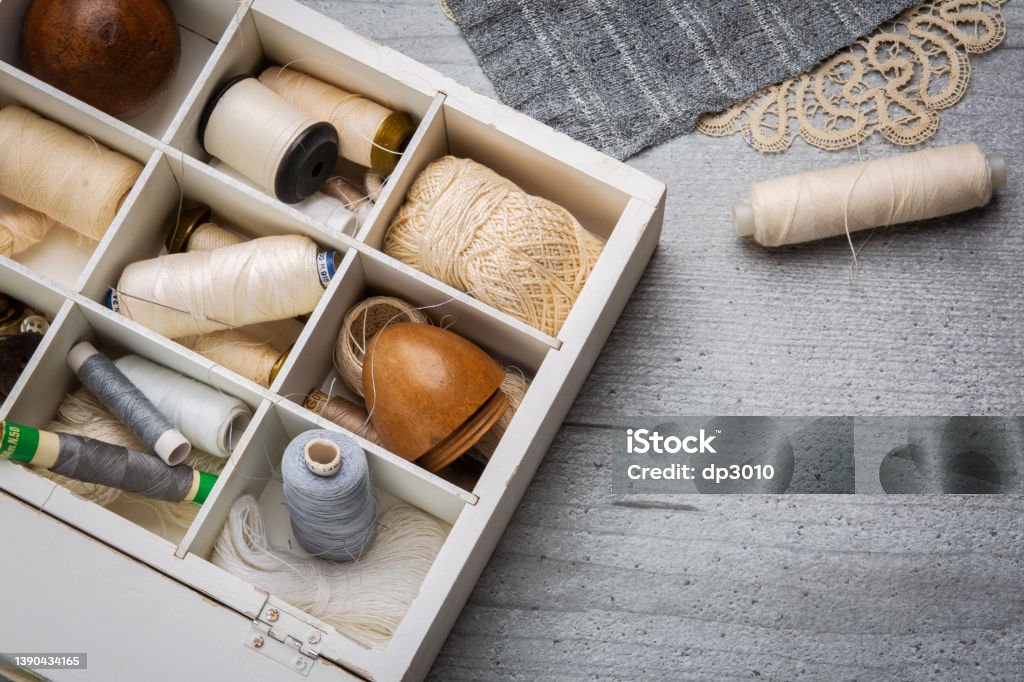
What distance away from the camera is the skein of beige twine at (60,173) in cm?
127

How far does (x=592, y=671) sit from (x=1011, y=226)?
0.85 meters

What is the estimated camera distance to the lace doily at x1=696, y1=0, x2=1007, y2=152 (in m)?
1.47

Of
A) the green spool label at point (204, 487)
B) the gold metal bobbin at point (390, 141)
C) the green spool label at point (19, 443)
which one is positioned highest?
the gold metal bobbin at point (390, 141)

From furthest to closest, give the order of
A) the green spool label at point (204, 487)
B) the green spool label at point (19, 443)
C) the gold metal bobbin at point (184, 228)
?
1. the gold metal bobbin at point (184, 228)
2. the green spool label at point (204, 487)
3. the green spool label at point (19, 443)

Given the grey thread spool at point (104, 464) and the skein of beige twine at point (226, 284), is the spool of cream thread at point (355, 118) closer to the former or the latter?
the skein of beige twine at point (226, 284)

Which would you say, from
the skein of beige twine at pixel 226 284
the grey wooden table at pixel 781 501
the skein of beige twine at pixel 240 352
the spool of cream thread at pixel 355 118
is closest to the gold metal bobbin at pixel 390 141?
the spool of cream thread at pixel 355 118

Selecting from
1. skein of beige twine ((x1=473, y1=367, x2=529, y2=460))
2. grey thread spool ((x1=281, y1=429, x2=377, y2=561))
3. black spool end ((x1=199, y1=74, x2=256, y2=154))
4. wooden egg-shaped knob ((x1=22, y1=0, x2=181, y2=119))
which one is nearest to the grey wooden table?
skein of beige twine ((x1=473, y1=367, x2=529, y2=460))

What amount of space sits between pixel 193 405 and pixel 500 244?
0.41 meters

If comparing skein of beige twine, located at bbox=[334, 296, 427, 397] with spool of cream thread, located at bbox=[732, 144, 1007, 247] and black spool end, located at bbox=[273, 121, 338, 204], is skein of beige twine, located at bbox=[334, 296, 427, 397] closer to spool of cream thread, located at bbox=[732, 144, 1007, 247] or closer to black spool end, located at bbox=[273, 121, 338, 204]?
black spool end, located at bbox=[273, 121, 338, 204]

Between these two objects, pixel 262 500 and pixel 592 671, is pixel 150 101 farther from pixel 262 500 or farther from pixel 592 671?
pixel 592 671

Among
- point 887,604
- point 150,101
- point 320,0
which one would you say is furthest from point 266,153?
point 887,604

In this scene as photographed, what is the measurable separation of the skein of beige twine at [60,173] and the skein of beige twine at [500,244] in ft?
1.20

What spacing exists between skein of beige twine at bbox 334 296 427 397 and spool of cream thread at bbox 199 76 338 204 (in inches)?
6.4

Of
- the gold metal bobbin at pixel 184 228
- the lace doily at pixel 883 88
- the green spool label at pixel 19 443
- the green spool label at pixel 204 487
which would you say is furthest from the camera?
the lace doily at pixel 883 88
